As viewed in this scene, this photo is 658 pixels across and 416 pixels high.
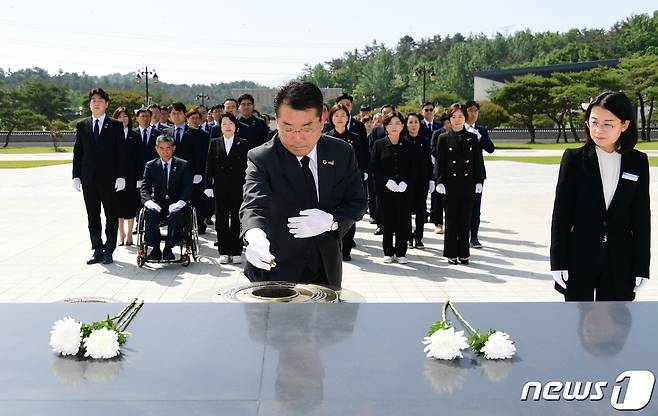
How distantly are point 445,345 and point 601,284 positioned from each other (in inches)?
79.7

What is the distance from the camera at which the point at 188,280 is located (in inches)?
276

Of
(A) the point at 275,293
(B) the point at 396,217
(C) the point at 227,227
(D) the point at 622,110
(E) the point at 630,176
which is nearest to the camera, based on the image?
(A) the point at 275,293

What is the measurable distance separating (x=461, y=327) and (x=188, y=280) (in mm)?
5385

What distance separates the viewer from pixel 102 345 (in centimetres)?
174

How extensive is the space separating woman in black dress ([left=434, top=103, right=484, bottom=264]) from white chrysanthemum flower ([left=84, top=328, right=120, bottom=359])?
6.26 meters

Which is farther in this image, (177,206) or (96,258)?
(96,258)

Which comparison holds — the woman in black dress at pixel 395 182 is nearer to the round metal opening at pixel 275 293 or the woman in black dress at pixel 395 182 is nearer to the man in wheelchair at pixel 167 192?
the man in wheelchair at pixel 167 192

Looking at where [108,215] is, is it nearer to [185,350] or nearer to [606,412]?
[185,350]

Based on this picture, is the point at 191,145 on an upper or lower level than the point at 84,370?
upper

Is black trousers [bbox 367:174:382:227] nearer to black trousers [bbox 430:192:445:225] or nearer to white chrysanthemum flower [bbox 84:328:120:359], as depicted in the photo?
black trousers [bbox 430:192:445:225]

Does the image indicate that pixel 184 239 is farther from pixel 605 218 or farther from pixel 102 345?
pixel 102 345

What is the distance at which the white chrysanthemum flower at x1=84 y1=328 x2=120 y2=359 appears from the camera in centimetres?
173

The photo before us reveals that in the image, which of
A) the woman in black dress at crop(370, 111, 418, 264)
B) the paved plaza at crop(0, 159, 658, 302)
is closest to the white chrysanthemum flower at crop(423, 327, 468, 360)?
the paved plaza at crop(0, 159, 658, 302)

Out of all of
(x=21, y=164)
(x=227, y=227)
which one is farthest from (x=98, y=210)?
(x=21, y=164)
